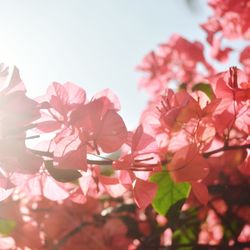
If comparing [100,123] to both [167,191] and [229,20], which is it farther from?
[229,20]

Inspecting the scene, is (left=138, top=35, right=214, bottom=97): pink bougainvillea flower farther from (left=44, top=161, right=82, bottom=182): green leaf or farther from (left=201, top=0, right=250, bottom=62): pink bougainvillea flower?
(left=44, top=161, right=82, bottom=182): green leaf

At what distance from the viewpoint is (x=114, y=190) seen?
1026 millimetres

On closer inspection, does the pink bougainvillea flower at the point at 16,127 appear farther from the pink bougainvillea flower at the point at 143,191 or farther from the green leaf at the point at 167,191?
the green leaf at the point at 167,191

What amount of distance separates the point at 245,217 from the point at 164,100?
3.39 feet

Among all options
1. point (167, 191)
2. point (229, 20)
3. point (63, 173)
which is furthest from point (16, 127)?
point (229, 20)

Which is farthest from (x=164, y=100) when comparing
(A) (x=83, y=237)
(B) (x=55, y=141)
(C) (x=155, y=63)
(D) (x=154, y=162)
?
(C) (x=155, y=63)

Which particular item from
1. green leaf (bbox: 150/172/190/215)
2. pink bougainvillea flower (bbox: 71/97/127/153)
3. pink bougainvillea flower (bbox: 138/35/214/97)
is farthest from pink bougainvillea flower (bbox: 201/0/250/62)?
pink bougainvillea flower (bbox: 71/97/127/153)

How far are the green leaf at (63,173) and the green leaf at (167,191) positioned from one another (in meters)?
0.21

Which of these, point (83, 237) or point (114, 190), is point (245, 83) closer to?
→ point (114, 190)

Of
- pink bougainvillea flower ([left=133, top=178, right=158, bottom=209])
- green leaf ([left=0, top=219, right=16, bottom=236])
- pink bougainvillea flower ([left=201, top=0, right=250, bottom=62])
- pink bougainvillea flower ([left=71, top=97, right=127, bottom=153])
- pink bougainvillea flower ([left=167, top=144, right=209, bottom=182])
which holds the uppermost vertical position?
pink bougainvillea flower ([left=201, top=0, right=250, bottom=62])

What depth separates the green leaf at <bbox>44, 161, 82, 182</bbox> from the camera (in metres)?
0.76

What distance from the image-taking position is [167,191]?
37.6 inches

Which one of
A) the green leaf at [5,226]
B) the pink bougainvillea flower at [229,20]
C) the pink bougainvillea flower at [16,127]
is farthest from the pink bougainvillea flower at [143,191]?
the pink bougainvillea flower at [229,20]

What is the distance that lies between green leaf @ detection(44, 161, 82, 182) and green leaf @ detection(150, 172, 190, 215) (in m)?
0.21
